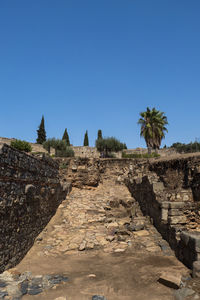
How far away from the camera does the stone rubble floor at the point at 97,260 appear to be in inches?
181

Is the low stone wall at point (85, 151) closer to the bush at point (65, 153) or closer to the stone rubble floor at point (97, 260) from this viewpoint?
the bush at point (65, 153)

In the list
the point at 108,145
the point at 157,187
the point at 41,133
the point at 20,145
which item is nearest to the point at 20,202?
the point at 157,187

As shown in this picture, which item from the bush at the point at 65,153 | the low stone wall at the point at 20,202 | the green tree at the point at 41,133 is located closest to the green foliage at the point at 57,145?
the bush at the point at 65,153

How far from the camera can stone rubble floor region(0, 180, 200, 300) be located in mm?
4609

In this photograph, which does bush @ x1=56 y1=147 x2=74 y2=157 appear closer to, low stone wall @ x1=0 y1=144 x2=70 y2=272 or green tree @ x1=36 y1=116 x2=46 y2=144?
green tree @ x1=36 y1=116 x2=46 y2=144

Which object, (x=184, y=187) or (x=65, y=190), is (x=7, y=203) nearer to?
(x=65, y=190)

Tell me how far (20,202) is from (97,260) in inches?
121

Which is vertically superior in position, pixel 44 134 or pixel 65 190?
pixel 44 134

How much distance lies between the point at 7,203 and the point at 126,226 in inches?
217

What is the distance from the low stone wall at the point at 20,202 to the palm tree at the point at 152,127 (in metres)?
27.6

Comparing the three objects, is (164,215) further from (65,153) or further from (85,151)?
(85,151)

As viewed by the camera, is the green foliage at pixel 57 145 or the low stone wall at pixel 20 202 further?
the green foliage at pixel 57 145

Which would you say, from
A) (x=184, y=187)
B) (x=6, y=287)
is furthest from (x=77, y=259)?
(x=184, y=187)

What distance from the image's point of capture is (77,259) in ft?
22.8
